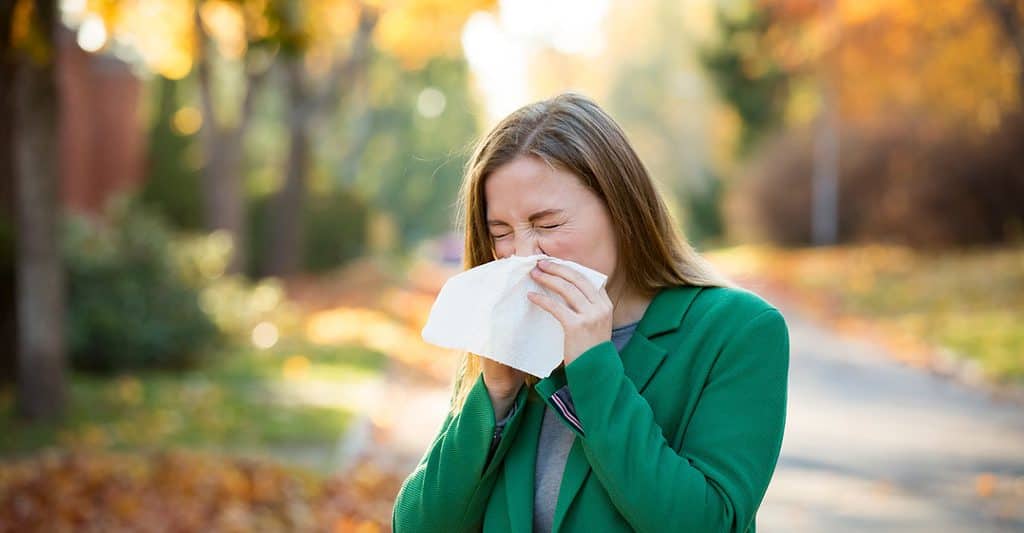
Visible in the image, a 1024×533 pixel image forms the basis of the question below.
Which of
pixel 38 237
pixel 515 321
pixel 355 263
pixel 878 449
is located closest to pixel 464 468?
pixel 515 321

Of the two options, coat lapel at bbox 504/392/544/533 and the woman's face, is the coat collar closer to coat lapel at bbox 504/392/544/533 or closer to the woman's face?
coat lapel at bbox 504/392/544/533

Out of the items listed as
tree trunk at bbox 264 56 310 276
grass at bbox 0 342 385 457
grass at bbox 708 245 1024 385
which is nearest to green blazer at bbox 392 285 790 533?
grass at bbox 0 342 385 457

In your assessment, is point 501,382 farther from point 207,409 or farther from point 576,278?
point 207,409

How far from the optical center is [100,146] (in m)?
23.0

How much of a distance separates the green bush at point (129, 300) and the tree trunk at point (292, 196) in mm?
11035

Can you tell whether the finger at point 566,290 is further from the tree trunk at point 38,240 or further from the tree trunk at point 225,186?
the tree trunk at point 225,186

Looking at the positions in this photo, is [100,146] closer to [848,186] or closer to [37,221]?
[37,221]

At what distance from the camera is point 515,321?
2.20 meters

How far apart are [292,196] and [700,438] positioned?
23042mm

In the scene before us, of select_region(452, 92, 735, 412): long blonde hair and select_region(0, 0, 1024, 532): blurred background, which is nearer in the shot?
select_region(452, 92, 735, 412): long blonde hair

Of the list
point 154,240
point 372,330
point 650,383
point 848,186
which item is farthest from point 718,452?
point 848,186

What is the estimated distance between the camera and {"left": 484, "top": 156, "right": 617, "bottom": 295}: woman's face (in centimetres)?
227

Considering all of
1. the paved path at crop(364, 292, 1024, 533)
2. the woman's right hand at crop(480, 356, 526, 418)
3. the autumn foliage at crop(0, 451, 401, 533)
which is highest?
the woman's right hand at crop(480, 356, 526, 418)

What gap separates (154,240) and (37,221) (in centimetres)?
410
